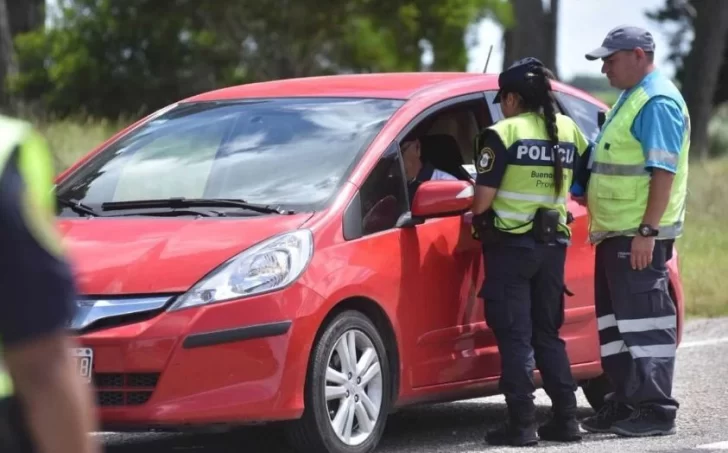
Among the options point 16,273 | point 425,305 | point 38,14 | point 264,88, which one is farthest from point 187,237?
point 38,14

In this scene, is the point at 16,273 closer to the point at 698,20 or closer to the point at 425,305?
the point at 425,305

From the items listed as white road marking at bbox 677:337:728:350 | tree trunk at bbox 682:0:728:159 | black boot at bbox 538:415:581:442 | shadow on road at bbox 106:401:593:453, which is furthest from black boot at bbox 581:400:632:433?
tree trunk at bbox 682:0:728:159

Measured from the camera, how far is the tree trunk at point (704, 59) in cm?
3147

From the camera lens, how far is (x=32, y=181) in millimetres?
2326

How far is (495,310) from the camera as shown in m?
6.61

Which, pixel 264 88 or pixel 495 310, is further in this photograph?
pixel 264 88

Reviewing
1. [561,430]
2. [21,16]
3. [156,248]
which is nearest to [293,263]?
[156,248]

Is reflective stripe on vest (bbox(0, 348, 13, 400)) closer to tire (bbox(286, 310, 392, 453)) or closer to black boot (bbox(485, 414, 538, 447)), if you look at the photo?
tire (bbox(286, 310, 392, 453))

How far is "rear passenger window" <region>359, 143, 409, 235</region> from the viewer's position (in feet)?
20.9

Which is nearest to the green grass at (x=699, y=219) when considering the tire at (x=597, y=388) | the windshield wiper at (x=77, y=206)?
the tire at (x=597, y=388)

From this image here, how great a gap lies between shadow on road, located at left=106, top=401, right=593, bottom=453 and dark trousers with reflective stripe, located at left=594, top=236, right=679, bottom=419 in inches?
29.0

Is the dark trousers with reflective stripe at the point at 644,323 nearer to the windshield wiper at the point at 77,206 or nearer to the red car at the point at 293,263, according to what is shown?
the red car at the point at 293,263

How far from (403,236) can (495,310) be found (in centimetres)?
50

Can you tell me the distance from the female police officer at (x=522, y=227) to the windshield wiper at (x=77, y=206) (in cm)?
156
